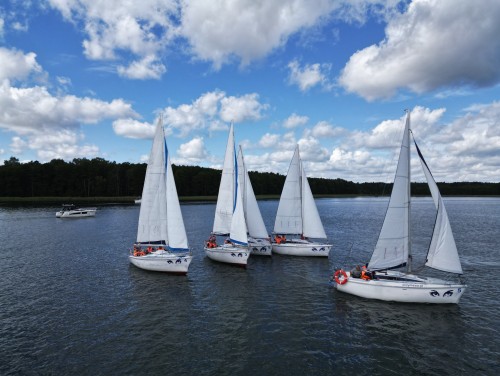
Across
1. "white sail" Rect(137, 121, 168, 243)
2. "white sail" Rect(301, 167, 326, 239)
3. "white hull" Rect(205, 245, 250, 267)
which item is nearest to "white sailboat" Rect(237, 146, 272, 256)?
"white hull" Rect(205, 245, 250, 267)

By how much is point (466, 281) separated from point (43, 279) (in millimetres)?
40422

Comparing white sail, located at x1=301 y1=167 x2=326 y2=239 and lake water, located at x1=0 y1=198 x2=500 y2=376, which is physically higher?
white sail, located at x1=301 y1=167 x2=326 y2=239

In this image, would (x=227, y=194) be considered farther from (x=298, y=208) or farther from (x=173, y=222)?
(x=298, y=208)

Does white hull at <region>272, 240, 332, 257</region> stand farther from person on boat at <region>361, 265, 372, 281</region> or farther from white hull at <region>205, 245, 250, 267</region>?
person on boat at <region>361, 265, 372, 281</region>

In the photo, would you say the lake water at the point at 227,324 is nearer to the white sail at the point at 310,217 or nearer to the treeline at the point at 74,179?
the white sail at the point at 310,217

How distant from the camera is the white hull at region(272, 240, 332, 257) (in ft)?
139

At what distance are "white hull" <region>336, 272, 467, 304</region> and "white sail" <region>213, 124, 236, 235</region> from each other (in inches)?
685

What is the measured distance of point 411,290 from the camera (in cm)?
2536

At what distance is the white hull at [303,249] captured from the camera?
139ft

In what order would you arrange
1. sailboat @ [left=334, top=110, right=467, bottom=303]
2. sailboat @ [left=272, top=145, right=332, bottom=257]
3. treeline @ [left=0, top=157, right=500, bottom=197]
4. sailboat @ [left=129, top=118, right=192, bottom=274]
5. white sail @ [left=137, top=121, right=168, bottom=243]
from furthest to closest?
treeline @ [left=0, top=157, right=500, bottom=197] → sailboat @ [left=272, top=145, right=332, bottom=257] → white sail @ [left=137, top=121, right=168, bottom=243] → sailboat @ [left=129, top=118, right=192, bottom=274] → sailboat @ [left=334, top=110, right=467, bottom=303]

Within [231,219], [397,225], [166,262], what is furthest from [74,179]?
[397,225]

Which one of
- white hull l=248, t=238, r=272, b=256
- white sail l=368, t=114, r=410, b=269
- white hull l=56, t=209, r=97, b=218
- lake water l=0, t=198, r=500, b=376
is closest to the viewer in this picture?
lake water l=0, t=198, r=500, b=376

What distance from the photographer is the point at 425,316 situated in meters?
23.5

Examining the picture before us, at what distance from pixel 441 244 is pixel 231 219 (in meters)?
21.9
